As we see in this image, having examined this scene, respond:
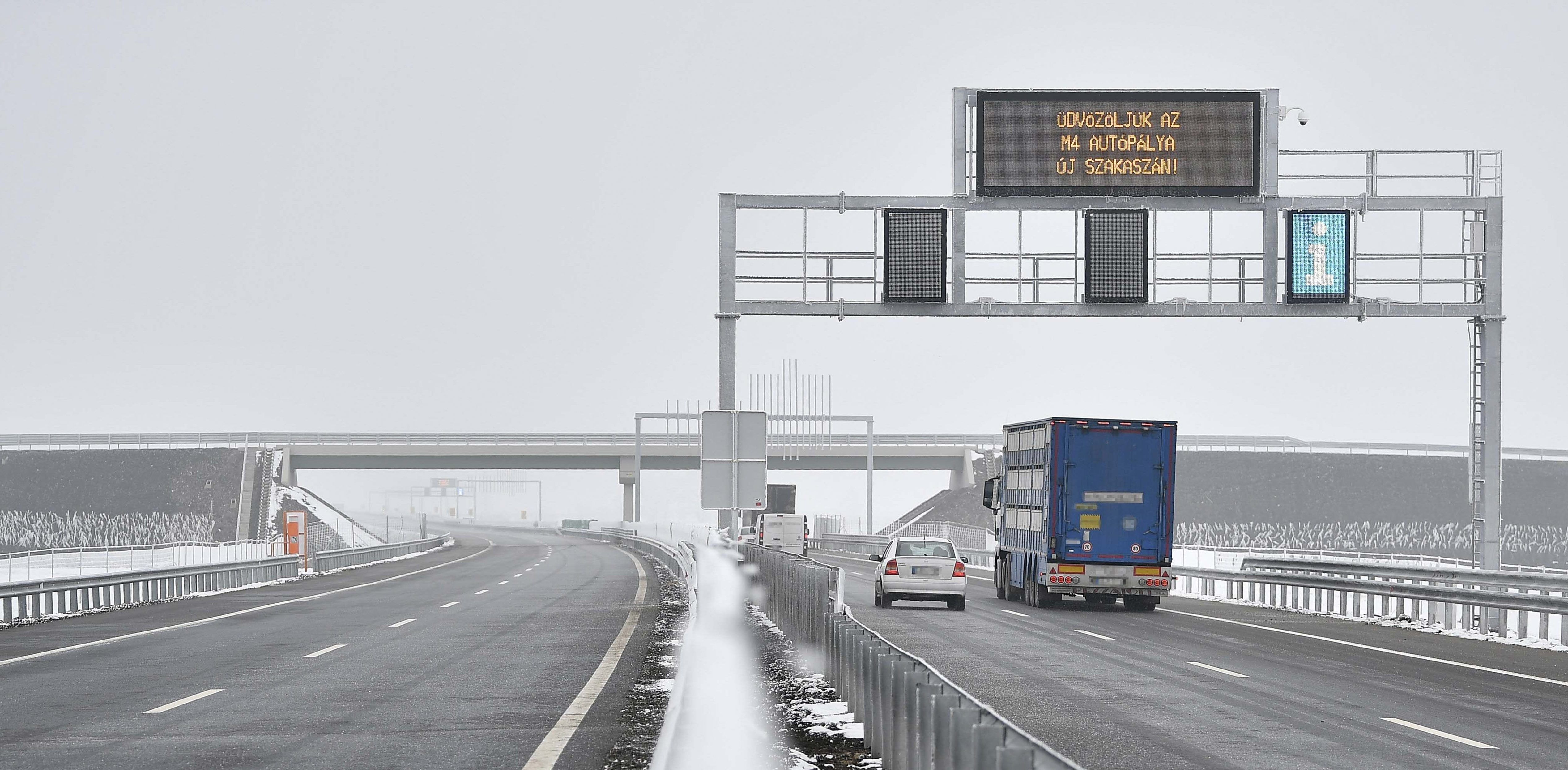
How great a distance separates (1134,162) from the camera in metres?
31.2

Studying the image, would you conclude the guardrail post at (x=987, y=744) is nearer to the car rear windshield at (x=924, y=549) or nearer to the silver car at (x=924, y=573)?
the silver car at (x=924, y=573)

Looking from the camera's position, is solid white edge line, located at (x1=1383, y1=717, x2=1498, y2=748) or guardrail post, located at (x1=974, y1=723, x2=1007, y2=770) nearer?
guardrail post, located at (x1=974, y1=723, x2=1007, y2=770)

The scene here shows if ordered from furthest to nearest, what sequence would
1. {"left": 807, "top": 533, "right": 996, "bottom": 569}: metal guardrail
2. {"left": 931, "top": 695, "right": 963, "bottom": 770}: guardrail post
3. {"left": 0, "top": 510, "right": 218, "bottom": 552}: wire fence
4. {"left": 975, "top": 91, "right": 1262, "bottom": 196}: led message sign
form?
{"left": 0, "top": 510, "right": 218, "bottom": 552}: wire fence
{"left": 807, "top": 533, "right": 996, "bottom": 569}: metal guardrail
{"left": 975, "top": 91, "right": 1262, "bottom": 196}: led message sign
{"left": 931, "top": 695, "right": 963, "bottom": 770}: guardrail post

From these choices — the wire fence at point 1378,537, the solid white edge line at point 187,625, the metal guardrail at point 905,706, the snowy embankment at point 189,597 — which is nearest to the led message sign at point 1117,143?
the metal guardrail at point 905,706

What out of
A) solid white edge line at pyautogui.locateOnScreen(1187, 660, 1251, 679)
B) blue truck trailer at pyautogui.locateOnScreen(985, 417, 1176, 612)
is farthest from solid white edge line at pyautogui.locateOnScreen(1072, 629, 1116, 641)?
blue truck trailer at pyautogui.locateOnScreen(985, 417, 1176, 612)

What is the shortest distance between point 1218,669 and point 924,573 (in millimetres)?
13053

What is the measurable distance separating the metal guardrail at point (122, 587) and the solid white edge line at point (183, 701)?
1350 centimetres

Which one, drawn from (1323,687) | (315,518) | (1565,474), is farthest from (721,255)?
(1565,474)

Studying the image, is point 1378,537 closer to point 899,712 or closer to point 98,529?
point 98,529

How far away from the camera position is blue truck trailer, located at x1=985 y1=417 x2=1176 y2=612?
32.2 meters

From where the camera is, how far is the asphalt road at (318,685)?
1178cm

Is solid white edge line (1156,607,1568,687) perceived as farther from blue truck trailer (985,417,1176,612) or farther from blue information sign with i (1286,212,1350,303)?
blue information sign with i (1286,212,1350,303)

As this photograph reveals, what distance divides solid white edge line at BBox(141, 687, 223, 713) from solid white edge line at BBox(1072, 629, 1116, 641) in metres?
13.1

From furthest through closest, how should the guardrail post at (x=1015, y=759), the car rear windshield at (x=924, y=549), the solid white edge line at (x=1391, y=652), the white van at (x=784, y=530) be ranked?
the white van at (x=784, y=530), the car rear windshield at (x=924, y=549), the solid white edge line at (x=1391, y=652), the guardrail post at (x=1015, y=759)
